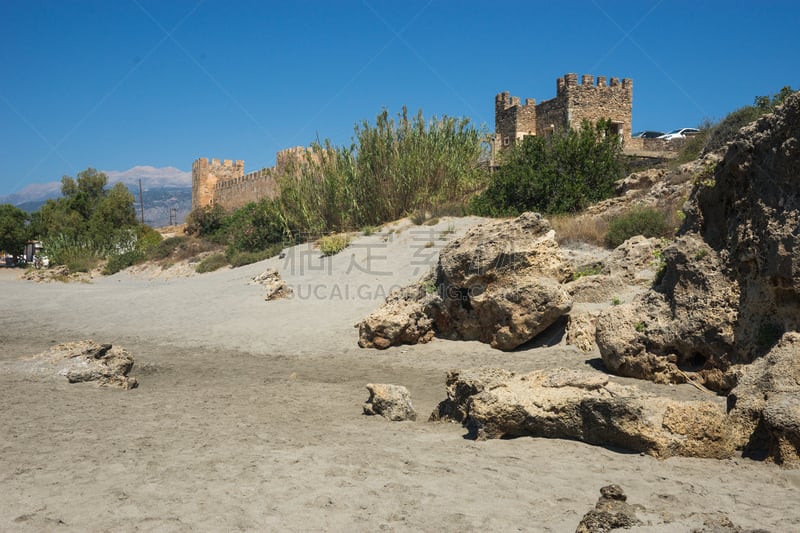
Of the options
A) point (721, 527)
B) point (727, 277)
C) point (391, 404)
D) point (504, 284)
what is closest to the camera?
point (721, 527)

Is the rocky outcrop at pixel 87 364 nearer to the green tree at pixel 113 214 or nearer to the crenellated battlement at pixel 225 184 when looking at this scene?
the green tree at pixel 113 214

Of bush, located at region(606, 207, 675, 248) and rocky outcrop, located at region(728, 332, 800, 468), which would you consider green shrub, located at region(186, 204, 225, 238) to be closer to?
bush, located at region(606, 207, 675, 248)

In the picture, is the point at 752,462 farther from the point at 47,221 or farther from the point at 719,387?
the point at 47,221

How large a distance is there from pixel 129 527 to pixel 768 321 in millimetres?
4754

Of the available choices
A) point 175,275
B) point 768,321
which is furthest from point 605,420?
point 175,275

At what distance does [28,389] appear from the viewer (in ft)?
18.7

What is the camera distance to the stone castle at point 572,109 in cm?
2962

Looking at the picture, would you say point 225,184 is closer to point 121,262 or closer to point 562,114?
point 121,262

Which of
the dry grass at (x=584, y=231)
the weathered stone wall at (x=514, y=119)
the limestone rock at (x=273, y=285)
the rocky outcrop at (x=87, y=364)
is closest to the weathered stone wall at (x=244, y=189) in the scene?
the weathered stone wall at (x=514, y=119)

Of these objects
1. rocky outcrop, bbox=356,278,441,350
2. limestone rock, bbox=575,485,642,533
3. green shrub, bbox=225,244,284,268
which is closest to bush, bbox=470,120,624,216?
green shrub, bbox=225,244,284,268

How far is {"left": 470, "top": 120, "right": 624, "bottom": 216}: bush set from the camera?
14.9 m

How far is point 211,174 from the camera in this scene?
44438 millimetres

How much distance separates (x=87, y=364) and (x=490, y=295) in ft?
15.0

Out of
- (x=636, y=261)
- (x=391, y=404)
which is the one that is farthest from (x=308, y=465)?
(x=636, y=261)
